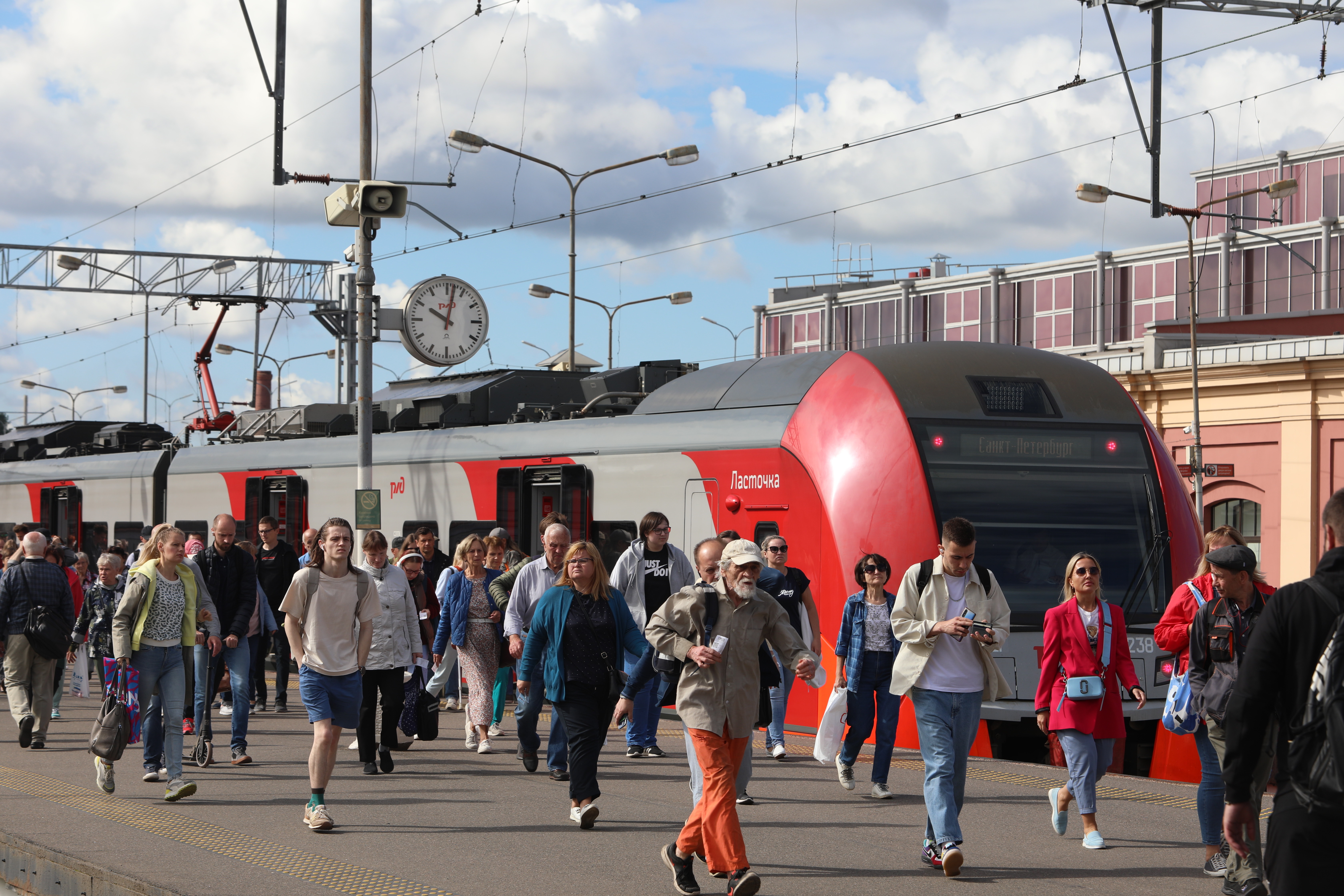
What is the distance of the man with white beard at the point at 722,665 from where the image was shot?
24.2ft

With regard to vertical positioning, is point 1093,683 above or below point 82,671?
above

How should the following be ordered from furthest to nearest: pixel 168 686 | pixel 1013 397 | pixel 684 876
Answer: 1. pixel 1013 397
2. pixel 168 686
3. pixel 684 876

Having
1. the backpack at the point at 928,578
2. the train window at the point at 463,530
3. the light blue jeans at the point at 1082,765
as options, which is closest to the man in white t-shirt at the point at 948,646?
the backpack at the point at 928,578

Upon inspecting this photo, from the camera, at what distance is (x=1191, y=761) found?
11.9 m

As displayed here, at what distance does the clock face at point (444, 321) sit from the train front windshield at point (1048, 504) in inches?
448

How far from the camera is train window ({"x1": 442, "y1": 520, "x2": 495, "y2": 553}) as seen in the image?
1661 centimetres

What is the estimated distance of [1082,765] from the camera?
8.44 m

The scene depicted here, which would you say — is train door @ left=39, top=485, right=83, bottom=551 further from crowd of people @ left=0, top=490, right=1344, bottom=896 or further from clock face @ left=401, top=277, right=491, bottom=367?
crowd of people @ left=0, top=490, right=1344, bottom=896

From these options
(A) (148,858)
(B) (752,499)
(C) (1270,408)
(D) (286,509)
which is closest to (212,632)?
(A) (148,858)

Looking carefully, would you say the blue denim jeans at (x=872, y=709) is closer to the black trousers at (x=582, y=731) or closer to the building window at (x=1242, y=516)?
the black trousers at (x=582, y=731)

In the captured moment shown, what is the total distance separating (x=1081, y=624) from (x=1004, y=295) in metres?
59.7

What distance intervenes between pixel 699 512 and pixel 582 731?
4.95 m

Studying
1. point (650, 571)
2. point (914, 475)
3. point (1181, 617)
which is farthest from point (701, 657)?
point (914, 475)

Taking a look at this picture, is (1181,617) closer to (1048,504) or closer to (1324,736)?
(1324,736)
